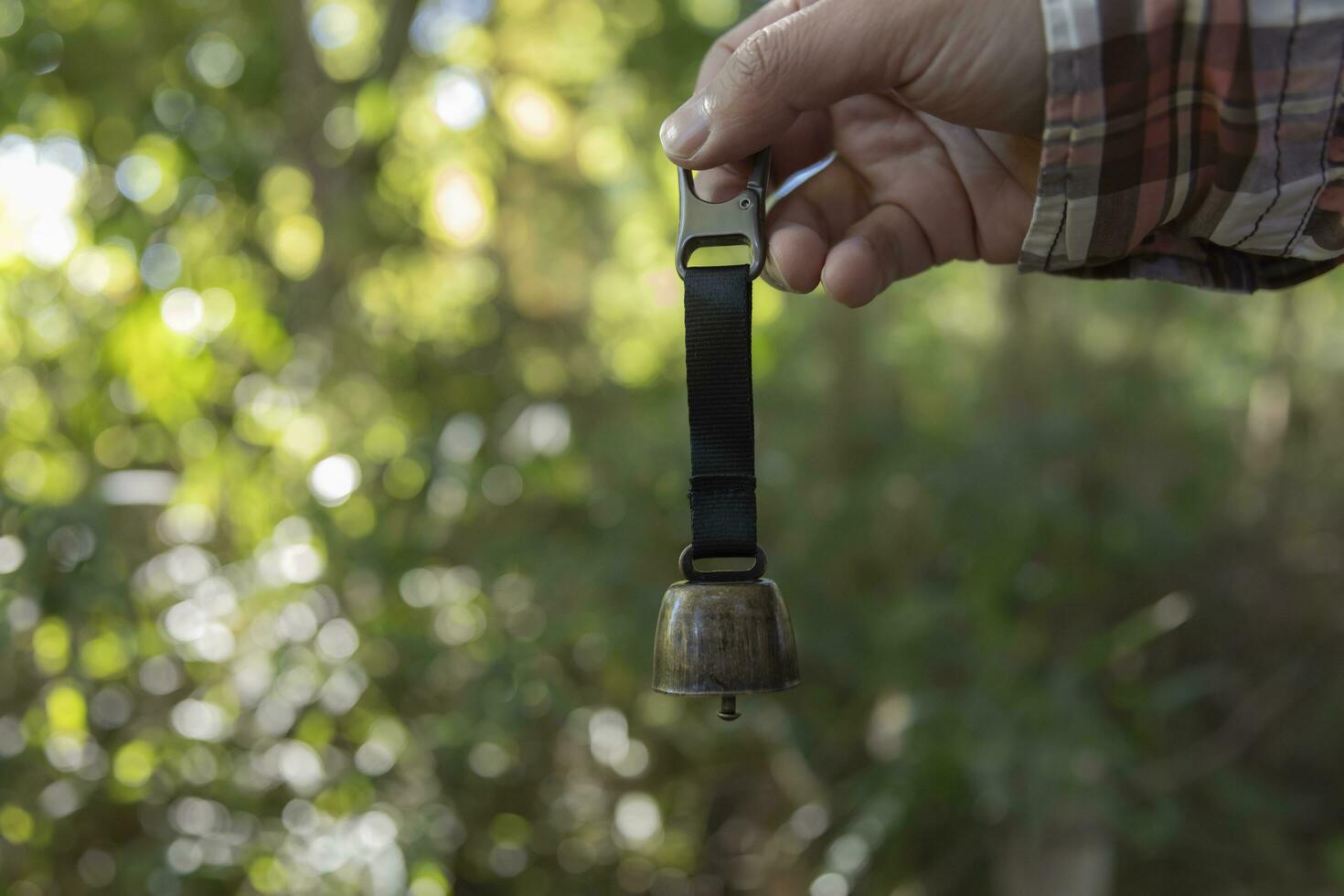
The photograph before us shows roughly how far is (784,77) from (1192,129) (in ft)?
1.27

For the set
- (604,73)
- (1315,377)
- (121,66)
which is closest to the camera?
(121,66)

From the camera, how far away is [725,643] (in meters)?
1.24

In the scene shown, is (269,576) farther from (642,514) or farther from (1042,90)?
(1042,90)

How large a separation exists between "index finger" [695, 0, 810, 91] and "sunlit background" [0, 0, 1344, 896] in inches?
92.4

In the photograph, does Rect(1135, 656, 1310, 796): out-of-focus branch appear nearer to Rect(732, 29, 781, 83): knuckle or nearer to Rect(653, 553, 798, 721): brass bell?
Rect(653, 553, 798, 721): brass bell

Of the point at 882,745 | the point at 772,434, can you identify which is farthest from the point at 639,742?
the point at 772,434

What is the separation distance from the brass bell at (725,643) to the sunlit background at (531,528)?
233 centimetres

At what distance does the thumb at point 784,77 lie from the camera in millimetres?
1167

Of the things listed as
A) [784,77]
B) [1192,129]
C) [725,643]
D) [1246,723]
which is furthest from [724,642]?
[1246,723]

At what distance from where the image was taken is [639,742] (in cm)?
437

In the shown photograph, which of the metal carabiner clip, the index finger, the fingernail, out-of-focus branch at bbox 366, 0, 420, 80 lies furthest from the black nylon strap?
out-of-focus branch at bbox 366, 0, 420, 80

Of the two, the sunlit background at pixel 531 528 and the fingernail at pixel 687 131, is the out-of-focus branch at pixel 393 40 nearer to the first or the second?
the sunlit background at pixel 531 528

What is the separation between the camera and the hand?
1.15 m

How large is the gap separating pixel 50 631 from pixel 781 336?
295 cm
